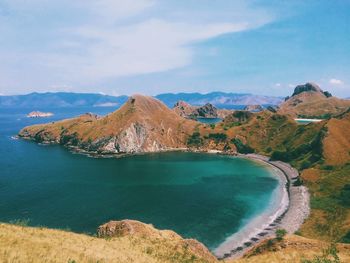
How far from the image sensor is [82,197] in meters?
142

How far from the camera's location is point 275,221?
116 meters

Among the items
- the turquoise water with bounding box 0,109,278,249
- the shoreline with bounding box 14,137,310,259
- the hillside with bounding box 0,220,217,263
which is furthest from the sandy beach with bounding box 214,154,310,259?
the hillside with bounding box 0,220,217,263

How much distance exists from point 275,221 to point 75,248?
97535 millimetres

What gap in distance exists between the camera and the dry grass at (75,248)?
88.5ft

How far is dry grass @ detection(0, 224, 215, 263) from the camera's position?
88.5 ft

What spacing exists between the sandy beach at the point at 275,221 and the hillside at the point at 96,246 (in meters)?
42.3

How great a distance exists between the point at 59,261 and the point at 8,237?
313 inches

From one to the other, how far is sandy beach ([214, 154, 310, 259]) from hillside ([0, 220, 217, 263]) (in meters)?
42.3

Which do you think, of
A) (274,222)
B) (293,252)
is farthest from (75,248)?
(274,222)

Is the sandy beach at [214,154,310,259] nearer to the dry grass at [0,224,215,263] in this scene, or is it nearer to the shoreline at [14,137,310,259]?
the shoreline at [14,137,310,259]

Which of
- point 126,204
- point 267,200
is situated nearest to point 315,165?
point 267,200

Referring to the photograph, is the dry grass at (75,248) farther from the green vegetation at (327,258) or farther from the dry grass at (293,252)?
the green vegetation at (327,258)

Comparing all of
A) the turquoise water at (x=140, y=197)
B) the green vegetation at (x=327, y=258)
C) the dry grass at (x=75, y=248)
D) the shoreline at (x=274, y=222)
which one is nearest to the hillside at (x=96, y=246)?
the dry grass at (x=75, y=248)

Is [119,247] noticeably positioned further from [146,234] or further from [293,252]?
[293,252]
